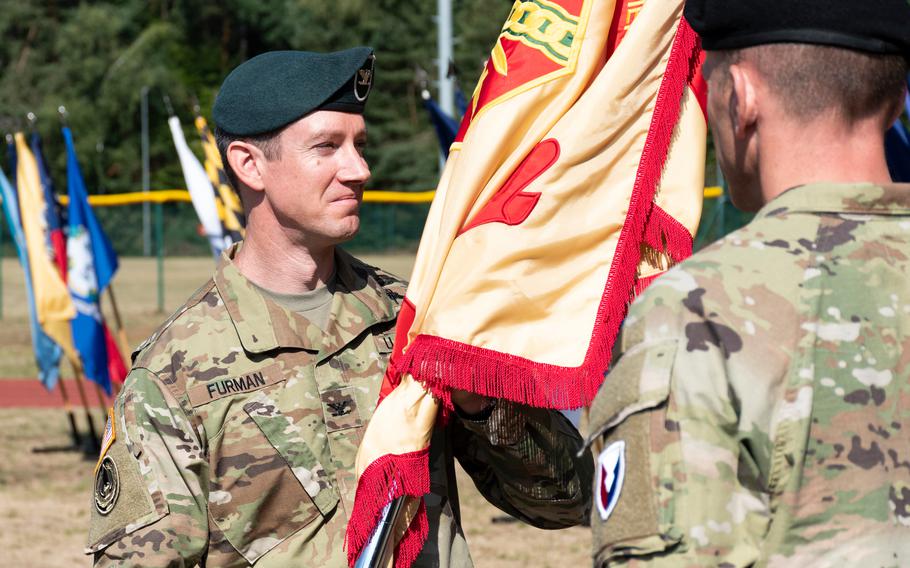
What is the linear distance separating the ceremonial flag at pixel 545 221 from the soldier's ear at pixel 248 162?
49 centimetres

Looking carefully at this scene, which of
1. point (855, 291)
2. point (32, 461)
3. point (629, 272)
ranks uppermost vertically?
point (855, 291)

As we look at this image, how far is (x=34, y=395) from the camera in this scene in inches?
538

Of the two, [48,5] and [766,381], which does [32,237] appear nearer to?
[766,381]

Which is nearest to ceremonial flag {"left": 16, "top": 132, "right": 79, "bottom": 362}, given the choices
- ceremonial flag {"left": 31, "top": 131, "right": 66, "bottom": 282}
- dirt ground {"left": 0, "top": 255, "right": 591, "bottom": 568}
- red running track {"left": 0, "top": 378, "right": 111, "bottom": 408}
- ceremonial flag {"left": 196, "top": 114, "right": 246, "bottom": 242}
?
ceremonial flag {"left": 31, "top": 131, "right": 66, "bottom": 282}

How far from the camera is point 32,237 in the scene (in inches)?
398

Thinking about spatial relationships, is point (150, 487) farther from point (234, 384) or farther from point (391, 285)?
point (391, 285)

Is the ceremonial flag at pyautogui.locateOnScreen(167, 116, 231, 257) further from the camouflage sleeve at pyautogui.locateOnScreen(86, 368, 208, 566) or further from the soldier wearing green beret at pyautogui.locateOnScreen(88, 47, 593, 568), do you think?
the camouflage sleeve at pyautogui.locateOnScreen(86, 368, 208, 566)

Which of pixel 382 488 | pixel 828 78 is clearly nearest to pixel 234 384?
pixel 382 488

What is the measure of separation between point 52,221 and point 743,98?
9.21 meters

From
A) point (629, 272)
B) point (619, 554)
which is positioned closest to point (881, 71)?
point (619, 554)

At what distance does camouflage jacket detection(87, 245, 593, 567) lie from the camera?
8.53 ft

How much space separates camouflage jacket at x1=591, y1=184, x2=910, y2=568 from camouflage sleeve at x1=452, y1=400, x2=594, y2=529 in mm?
1024

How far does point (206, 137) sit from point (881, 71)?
8591mm

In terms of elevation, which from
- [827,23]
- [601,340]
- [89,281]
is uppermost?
[827,23]
